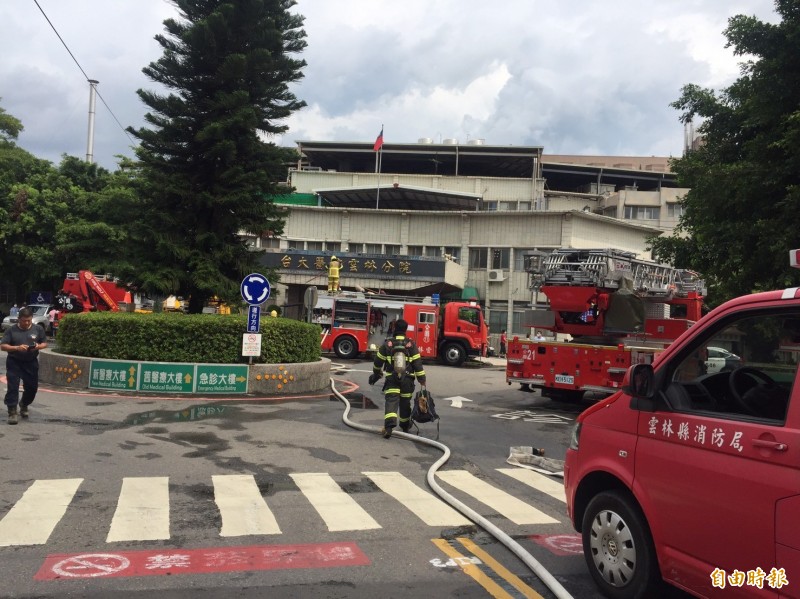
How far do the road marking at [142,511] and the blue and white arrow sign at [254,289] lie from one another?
268 inches

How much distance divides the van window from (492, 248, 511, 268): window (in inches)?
1459

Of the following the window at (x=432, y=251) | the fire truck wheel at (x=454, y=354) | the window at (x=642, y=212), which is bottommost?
the fire truck wheel at (x=454, y=354)

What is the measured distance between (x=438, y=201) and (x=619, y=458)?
41581 millimetres

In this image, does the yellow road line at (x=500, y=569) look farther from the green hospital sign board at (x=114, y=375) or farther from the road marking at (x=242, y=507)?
the green hospital sign board at (x=114, y=375)

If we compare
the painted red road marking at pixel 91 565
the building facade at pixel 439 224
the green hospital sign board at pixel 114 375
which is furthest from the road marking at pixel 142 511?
the building facade at pixel 439 224

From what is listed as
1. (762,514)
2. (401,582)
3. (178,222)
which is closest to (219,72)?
(178,222)

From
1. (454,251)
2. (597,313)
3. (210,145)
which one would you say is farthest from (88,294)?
(597,313)

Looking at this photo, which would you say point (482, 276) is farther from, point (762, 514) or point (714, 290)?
point (762, 514)

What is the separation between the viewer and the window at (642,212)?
51125 millimetres

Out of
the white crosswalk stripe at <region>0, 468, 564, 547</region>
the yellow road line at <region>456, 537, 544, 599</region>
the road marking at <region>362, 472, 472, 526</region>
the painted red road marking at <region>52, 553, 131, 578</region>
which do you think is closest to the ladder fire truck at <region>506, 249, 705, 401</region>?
the white crosswalk stripe at <region>0, 468, 564, 547</region>

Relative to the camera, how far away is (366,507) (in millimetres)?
6305

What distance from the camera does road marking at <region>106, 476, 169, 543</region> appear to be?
530cm

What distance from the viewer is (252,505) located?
623 cm

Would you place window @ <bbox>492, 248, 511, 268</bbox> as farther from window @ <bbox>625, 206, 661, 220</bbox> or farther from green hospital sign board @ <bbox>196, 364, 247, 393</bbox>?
green hospital sign board @ <bbox>196, 364, 247, 393</bbox>
